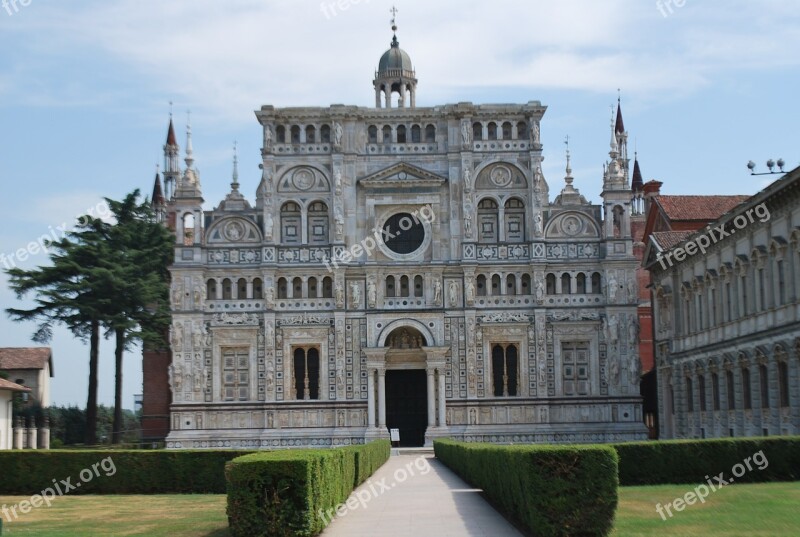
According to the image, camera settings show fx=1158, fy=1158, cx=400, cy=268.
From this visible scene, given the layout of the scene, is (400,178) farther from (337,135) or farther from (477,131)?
(477,131)

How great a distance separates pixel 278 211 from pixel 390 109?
9037 millimetres

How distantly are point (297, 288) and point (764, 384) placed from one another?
29.7 meters

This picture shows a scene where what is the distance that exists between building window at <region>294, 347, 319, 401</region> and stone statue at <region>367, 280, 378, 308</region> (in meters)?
4.19

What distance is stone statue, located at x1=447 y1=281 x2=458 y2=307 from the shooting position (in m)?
67.0

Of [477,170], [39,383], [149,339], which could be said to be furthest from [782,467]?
[39,383]

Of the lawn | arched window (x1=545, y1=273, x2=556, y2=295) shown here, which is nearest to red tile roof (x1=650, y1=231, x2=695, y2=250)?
arched window (x1=545, y1=273, x2=556, y2=295)

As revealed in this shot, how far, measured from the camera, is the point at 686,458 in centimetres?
3569

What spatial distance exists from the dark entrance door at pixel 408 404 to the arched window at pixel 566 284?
9.44 m

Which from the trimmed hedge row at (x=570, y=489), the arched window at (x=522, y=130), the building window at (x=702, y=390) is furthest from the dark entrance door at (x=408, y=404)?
the trimmed hedge row at (x=570, y=489)

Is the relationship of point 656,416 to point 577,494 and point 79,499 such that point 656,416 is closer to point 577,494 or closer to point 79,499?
point 79,499

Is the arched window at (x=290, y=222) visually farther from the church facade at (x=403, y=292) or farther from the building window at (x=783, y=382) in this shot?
the building window at (x=783, y=382)

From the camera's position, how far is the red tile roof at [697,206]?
2746 inches

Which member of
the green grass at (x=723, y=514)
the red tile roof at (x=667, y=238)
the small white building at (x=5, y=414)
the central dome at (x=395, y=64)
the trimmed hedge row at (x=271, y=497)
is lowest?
the green grass at (x=723, y=514)

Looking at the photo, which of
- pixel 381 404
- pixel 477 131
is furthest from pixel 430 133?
pixel 381 404
